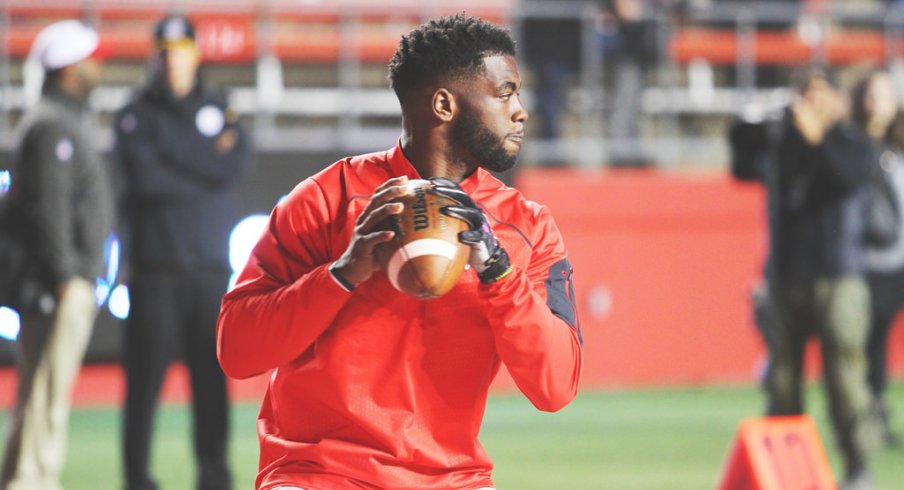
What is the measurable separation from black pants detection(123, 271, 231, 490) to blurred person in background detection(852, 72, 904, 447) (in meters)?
3.84

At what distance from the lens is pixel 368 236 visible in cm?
309

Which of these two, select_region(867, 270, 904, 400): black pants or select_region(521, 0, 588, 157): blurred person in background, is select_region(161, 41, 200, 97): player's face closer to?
select_region(867, 270, 904, 400): black pants

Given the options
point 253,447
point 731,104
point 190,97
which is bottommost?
point 253,447

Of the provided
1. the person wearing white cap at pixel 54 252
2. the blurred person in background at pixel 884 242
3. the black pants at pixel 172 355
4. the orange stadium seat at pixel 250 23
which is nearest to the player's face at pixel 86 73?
the person wearing white cap at pixel 54 252

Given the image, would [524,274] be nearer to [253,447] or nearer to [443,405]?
[443,405]

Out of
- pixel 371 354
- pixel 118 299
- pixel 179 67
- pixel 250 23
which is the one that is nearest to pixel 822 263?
pixel 179 67

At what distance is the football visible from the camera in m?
3.05

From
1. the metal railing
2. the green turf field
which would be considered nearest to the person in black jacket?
the green turf field

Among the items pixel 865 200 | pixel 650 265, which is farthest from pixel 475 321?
pixel 650 265

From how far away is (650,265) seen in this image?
13.0 m

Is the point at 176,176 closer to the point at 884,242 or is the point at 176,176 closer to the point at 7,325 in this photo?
the point at 7,325

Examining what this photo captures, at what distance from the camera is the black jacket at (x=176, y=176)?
7.58m

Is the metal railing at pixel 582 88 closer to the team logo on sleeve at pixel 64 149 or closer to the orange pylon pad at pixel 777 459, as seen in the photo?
the team logo on sleeve at pixel 64 149

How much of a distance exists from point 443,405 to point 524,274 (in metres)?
0.36
